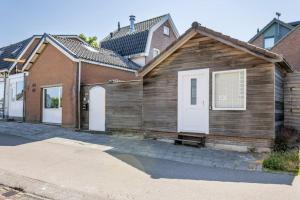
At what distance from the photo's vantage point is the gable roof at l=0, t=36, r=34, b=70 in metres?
21.4

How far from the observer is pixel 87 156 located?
8641mm

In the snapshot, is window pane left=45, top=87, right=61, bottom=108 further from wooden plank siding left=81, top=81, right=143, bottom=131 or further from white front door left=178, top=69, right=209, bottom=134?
white front door left=178, top=69, right=209, bottom=134

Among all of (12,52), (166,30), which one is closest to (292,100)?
(166,30)

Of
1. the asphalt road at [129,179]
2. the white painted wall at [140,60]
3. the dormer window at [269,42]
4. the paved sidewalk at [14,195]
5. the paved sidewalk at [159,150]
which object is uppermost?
the dormer window at [269,42]

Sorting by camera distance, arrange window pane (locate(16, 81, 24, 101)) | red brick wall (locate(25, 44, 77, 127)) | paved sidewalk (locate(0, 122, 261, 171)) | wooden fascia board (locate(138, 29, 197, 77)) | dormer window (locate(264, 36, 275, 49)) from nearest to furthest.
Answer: paved sidewalk (locate(0, 122, 261, 171)) < wooden fascia board (locate(138, 29, 197, 77)) < red brick wall (locate(25, 44, 77, 127)) < window pane (locate(16, 81, 24, 101)) < dormer window (locate(264, 36, 275, 49))

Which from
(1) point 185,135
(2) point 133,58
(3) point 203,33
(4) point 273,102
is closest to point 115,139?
(1) point 185,135

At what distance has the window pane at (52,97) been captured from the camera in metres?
16.2

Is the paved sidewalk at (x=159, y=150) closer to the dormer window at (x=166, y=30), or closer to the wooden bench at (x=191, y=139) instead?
the wooden bench at (x=191, y=139)

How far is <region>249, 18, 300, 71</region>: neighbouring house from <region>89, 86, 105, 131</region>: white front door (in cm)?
1602

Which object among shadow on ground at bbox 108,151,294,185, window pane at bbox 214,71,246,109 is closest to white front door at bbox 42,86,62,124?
shadow on ground at bbox 108,151,294,185

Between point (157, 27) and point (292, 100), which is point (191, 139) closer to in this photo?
point (292, 100)

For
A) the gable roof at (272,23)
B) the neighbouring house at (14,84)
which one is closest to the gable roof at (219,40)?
the neighbouring house at (14,84)

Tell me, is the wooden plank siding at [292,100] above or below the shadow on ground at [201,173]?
above

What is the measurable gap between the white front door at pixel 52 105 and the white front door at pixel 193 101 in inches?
324
